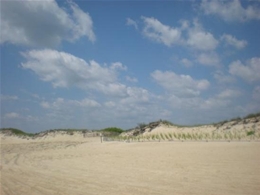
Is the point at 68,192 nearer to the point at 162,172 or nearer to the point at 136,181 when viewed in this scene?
the point at 136,181

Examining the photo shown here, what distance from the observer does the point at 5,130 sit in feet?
198

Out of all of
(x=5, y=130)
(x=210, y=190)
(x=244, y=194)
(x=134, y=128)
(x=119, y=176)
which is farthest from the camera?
(x=5, y=130)

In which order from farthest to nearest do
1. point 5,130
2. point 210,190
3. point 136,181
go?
point 5,130 → point 136,181 → point 210,190

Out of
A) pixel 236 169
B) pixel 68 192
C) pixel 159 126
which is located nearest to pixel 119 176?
pixel 68 192

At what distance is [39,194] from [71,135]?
4550 centimetres

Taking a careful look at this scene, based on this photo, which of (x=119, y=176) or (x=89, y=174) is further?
(x=89, y=174)

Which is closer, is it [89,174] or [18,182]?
[18,182]

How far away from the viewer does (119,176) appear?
961 cm

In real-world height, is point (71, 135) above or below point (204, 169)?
above

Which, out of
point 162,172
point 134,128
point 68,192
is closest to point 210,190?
point 162,172

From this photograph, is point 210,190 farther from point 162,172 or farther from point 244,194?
point 162,172

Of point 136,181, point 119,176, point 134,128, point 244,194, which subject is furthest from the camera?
point 134,128

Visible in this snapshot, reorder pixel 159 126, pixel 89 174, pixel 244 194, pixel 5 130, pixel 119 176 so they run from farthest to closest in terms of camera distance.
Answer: pixel 5 130 < pixel 159 126 < pixel 89 174 < pixel 119 176 < pixel 244 194

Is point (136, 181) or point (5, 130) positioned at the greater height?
point (5, 130)
